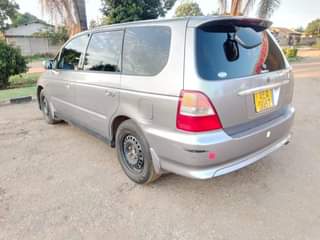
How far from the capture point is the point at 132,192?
8.84 ft

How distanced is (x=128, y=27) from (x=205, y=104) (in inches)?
55.3

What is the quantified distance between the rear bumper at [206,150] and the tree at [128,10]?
10.9 metres

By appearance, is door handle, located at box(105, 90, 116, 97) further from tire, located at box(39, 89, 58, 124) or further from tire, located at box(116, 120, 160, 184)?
tire, located at box(39, 89, 58, 124)

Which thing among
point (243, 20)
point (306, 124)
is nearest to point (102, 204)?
point (243, 20)

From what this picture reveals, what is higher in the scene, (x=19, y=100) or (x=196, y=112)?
(x=196, y=112)

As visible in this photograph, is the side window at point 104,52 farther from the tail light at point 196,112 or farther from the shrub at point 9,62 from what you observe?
the shrub at point 9,62

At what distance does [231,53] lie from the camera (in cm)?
226

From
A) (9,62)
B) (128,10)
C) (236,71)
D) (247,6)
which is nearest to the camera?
(236,71)

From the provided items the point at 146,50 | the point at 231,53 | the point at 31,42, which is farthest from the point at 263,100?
the point at 31,42

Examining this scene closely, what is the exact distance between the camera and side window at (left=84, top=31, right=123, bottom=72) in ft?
9.50

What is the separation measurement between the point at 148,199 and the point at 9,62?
9015 millimetres

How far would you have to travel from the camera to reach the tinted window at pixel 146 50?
2.33m

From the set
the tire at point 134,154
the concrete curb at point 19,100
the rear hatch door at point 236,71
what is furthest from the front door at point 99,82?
the concrete curb at point 19,100

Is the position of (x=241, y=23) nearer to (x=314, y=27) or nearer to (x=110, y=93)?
(x=110, y=93)
